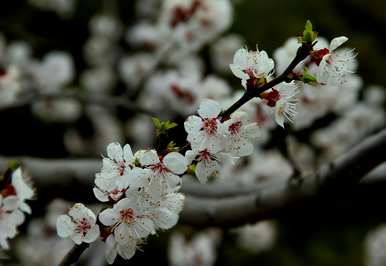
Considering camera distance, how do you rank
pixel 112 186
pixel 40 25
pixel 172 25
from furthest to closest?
pixel 40 25 < pixel 172 25 < pixel 112 186

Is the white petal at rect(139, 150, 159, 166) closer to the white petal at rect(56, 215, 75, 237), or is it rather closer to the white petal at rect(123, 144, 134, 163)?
the white petal at rect(123, 144, 134, 163)

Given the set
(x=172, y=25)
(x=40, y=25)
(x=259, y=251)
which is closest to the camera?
(x=172, y=25)

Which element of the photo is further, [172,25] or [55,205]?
[55,205]

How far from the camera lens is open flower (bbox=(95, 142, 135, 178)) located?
32.4 inches

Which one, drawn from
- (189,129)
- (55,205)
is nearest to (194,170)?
(189,129)

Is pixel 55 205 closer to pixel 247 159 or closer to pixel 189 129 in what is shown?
pixel 247 159

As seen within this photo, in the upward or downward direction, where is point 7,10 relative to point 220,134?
upward

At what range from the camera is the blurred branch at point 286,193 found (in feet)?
A: 3.70

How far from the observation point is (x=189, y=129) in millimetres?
839

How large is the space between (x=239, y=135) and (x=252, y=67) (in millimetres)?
88

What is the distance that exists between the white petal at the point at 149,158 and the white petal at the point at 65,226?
0.47ft

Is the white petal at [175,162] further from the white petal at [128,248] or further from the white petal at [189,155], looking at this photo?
the white petal at [128,248]

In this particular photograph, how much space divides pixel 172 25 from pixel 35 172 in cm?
62

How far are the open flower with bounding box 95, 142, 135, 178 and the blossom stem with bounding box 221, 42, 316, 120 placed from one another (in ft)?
0.42
